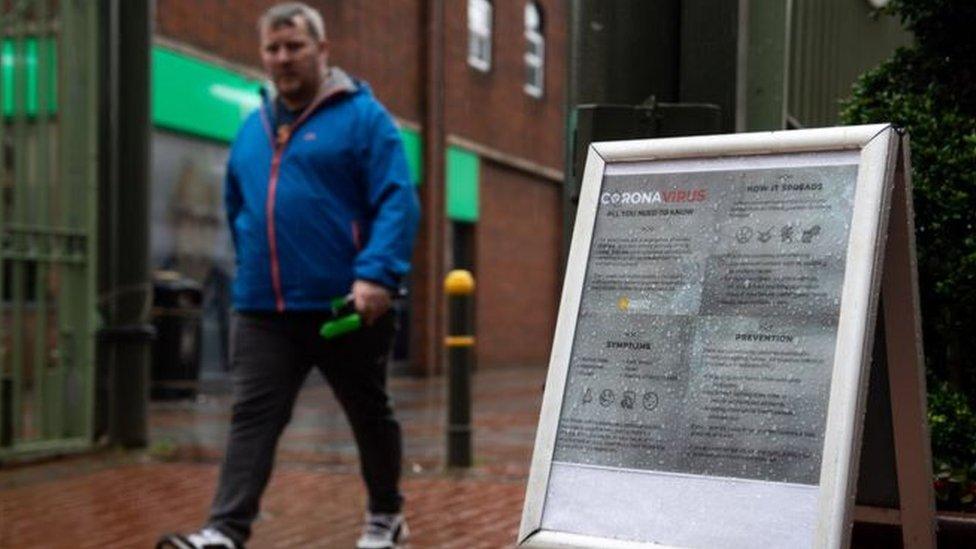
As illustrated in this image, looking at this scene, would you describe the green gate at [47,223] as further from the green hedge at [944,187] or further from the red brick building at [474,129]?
the red brick building at [474,129]

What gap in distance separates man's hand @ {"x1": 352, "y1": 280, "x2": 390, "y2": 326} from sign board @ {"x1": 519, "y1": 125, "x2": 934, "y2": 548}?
1.85 m

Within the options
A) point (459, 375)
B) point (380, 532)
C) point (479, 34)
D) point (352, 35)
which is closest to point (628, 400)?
point (380, 532)

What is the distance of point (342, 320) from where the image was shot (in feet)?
16.4

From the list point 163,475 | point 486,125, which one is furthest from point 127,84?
point 486,125

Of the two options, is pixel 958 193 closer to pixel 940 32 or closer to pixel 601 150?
pixel 940 32

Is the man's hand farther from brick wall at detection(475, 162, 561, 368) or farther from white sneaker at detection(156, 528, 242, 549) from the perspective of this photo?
brick wall at detection(475, 162, 561, 368)

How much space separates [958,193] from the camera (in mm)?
3361

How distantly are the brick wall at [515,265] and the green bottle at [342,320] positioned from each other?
16.6 meters

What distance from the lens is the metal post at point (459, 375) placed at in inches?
311

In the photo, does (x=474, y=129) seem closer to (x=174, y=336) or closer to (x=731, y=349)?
(x=174, y=336)

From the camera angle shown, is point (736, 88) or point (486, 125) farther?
point (486, 125)

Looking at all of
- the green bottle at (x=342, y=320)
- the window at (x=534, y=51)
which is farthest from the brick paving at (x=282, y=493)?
the window at (x=534, y=51)

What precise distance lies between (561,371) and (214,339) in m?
13.1

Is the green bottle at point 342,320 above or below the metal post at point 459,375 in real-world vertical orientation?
above
